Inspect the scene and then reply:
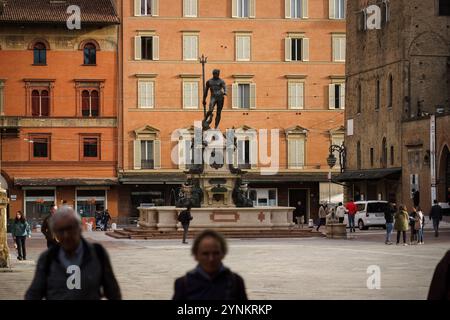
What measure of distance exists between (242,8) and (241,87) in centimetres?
504

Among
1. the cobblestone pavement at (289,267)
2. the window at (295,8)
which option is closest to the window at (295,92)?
the window at (295,8)

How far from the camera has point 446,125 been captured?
66875mm

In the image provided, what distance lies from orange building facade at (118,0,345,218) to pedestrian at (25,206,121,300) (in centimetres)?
7206

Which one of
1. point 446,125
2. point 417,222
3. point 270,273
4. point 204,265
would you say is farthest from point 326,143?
point 204,265

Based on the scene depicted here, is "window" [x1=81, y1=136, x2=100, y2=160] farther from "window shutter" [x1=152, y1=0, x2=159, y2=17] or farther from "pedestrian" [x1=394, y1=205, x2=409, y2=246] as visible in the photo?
"pedestrian" [x1=394, y1=205, x2=409, y2=246]

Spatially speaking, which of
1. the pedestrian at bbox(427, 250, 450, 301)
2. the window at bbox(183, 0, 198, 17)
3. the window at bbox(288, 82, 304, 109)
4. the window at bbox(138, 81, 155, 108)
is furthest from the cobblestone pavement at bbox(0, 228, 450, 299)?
the window at bbox(288, 82, 304, 109)

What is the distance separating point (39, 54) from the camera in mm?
82188

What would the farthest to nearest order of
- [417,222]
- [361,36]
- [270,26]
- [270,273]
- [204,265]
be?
[270,26]
[361,36]
[417,222]
[270,273]
[204,265]

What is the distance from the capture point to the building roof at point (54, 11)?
3209 inches

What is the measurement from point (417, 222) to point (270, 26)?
41.5m

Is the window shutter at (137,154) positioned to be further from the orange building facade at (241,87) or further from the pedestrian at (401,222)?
the pedestrian at (401,222)

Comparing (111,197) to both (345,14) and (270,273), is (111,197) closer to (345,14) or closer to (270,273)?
(345,14)

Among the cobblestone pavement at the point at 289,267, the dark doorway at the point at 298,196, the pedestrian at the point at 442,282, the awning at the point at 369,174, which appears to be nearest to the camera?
the pedestrian at the point at 442,282

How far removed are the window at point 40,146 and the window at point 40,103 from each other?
56.4 inches
